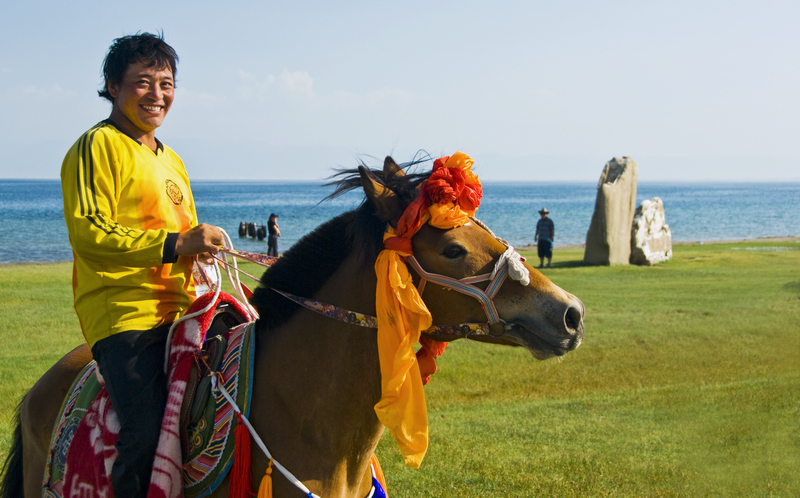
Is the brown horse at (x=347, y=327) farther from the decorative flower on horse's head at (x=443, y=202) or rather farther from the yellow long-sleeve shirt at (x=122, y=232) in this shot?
the yellow long-sleeve shirt at (x=122, y=232)

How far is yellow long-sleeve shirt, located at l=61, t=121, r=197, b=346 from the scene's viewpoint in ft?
8.18

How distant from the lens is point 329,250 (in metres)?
2.65

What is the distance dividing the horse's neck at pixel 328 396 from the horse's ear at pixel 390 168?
44 centimetres

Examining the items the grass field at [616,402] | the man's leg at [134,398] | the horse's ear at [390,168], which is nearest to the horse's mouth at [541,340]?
the horse's ear at [390,168]

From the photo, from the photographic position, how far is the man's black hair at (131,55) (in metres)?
2.90

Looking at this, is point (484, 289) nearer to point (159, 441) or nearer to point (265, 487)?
point (265, 487)

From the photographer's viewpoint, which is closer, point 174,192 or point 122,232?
point 122,232

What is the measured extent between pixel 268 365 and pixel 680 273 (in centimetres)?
1726

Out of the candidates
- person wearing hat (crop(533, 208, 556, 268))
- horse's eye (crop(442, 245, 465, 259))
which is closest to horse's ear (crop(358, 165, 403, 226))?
horse's eye (crop(442, 245, 465, 259))

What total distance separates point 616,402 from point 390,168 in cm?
587

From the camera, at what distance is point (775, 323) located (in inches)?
430

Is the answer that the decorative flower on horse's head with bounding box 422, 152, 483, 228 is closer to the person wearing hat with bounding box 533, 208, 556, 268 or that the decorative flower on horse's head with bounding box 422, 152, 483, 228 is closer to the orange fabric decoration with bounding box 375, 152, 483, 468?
the orange fabric decoration with bounding box 375, 152, 483, 468

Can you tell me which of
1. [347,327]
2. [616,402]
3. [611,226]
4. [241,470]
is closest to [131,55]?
[347,327]

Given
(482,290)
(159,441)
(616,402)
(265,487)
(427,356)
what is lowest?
(616,402)
